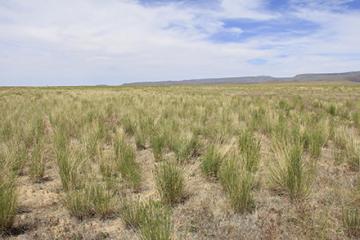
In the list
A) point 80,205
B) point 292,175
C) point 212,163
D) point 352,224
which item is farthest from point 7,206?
point 352,224

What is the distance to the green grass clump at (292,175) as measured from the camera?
3.93 meters

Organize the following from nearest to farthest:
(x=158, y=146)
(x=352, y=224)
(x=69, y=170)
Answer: (x=352, y=224) → (x=69, y=170) → (x=158, y=146)

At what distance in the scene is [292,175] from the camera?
4055 mm

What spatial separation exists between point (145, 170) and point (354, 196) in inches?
116

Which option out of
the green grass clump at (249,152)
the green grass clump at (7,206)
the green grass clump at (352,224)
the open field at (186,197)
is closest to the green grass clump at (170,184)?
the open field at (186,197)

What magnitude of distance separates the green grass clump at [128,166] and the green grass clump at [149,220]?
37.0 inches

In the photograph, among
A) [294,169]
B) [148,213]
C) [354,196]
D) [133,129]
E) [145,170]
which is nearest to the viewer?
[148,213]

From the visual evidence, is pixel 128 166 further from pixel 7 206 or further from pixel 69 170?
pixel 7 206

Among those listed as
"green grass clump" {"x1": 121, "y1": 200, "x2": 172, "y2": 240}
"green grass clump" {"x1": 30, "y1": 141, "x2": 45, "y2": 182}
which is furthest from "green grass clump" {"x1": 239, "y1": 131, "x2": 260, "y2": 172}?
"green grass clump" {"x1": 30, "y1": 141, "x2": 45, "y2": 182}

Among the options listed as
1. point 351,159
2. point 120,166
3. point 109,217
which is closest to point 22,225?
point 109,217

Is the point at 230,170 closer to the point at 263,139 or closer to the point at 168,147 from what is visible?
the point at 168,147

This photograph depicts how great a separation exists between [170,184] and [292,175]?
1.34 meters

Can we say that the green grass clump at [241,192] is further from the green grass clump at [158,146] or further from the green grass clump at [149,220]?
the green grass clump at [158,146]

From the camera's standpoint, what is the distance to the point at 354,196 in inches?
148
